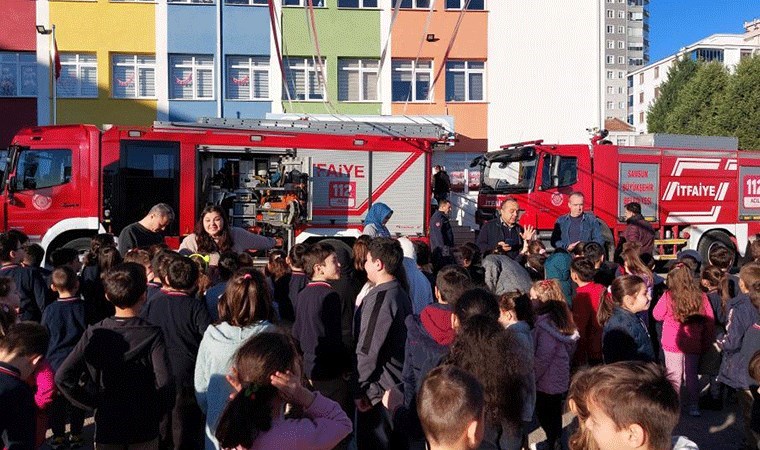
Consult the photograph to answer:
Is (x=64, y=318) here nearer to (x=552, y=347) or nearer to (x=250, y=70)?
(x=552, y=347)

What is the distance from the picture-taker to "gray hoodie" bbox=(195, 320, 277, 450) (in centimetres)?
383

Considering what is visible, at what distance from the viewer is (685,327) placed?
254 inches

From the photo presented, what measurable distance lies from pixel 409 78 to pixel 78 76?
1089 cm

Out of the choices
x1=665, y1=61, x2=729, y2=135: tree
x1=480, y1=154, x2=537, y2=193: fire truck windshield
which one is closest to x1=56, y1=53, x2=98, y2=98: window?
x1=480, y1=154, x2=537, y2=193: fire truck windshield

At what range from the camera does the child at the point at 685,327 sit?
636 centimetres

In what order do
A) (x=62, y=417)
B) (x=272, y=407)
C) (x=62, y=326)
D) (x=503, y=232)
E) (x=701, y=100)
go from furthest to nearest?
(x=701, y=100), (x=503, y=232), (x=62, y=417), (x=62, y=326), (x=272, y=407)

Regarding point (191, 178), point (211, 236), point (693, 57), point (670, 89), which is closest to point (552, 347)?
point (211, 236)

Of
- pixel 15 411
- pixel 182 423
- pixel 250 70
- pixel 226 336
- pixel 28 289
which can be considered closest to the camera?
pixel 15 411

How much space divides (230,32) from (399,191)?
40.3ft

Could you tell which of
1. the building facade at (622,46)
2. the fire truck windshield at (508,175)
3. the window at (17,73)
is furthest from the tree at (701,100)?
the building facade at (622,46)

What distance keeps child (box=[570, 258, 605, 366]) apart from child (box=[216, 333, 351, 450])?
417cm

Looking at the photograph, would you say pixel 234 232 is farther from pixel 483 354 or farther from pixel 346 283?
pixel 483 354

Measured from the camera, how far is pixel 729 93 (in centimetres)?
4191

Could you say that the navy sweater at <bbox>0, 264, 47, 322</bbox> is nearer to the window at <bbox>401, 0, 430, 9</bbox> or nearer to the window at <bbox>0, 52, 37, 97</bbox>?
the window at <bbox>0, 52, 37, 97</bbox>
